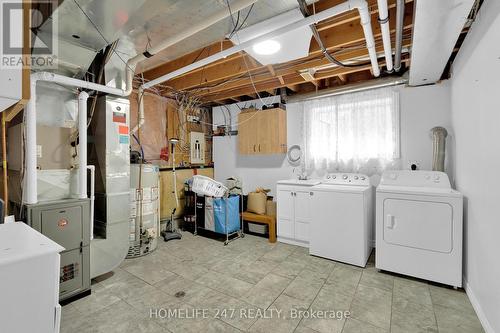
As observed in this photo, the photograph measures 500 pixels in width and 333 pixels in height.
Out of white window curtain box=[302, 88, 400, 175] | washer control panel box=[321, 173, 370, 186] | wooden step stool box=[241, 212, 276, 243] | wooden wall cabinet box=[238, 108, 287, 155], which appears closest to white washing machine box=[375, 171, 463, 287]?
washer control panel box=[321, 173, 370, 186]

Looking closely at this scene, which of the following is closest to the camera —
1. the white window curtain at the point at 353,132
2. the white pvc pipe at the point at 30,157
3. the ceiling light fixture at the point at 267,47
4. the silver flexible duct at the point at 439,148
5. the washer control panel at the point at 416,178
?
the white pvc pipe at the point at 30,157

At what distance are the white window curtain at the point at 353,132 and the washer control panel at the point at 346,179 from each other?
22 centimetres

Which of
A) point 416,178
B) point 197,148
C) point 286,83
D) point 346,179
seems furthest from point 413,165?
point 197,148

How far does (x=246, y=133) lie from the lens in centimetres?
454

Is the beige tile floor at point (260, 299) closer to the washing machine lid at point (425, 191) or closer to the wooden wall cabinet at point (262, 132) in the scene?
the washing machine lid at point (425, 191)

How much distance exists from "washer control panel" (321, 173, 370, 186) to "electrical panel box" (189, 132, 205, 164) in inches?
104

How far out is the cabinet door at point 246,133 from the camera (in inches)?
176

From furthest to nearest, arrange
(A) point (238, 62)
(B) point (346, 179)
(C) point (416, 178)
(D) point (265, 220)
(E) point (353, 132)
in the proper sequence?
(D) point (265, 220)
(E) point (353, 132)
(B) point (346, 179)
(A) point (238, 62)
(C) point (416, 178)

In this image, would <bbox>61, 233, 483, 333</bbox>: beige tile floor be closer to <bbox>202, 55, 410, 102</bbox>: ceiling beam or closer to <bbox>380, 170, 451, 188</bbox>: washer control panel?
<bbox>380, 170, 451, 188</bbox>: washer control panel

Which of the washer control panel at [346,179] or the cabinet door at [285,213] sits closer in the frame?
the washer control panel at [346,179]

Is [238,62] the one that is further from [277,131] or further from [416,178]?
[416,178]

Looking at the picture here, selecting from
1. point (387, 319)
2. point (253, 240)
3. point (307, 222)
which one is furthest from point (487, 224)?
point (253, 240)

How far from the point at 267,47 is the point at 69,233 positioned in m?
2.59

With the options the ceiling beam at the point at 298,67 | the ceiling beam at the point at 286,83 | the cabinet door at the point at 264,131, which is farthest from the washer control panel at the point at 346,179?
the ceiling beam at the point at 298,67
